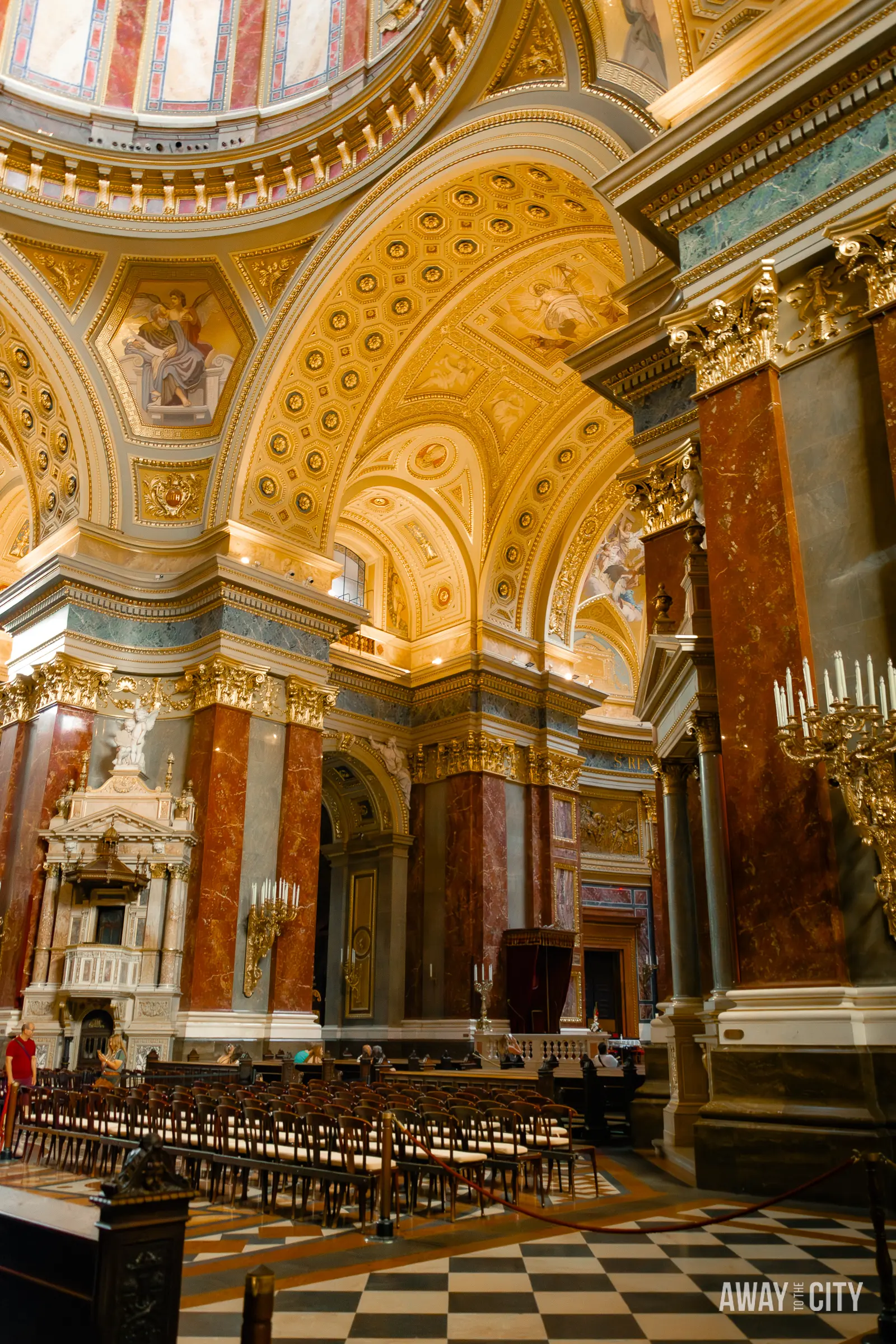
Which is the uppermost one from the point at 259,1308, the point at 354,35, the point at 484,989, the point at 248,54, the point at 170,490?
the point at 248,54

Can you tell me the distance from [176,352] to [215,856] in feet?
30.0

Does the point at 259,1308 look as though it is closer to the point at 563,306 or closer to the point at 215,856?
the point at 215,856

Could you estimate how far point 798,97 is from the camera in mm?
8016

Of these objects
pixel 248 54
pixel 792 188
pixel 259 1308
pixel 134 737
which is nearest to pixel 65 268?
pixel 248 54

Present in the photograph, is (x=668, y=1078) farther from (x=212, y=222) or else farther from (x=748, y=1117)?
(x=212, y=222)

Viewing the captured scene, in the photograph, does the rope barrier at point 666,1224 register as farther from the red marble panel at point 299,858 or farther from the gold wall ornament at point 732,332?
the red marble panel at point 299,858

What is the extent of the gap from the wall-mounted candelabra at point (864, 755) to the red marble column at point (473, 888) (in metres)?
13.3

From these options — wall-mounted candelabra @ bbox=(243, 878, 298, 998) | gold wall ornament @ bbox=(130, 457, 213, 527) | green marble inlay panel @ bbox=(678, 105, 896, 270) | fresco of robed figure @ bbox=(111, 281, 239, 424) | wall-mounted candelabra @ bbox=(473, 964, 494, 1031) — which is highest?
fresco of robed figure @ bbox=(111, 281, 239, 424)

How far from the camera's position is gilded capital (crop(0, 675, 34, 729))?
17.2m

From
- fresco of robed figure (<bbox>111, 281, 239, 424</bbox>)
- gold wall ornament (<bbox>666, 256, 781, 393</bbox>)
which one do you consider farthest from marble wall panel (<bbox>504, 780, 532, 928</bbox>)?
gold wall ornament (<bbox>666, 256, 781, 393</bbox>)

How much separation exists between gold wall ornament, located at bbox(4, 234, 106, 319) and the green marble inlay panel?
12.4 metres

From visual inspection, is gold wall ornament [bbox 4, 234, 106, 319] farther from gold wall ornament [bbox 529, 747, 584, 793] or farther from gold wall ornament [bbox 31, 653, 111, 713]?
gold wall ornament [bbox 529, 747, 584, 793]

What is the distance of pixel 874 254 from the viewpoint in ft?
24.7

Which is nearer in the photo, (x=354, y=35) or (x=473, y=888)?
(x=354, y=35)
